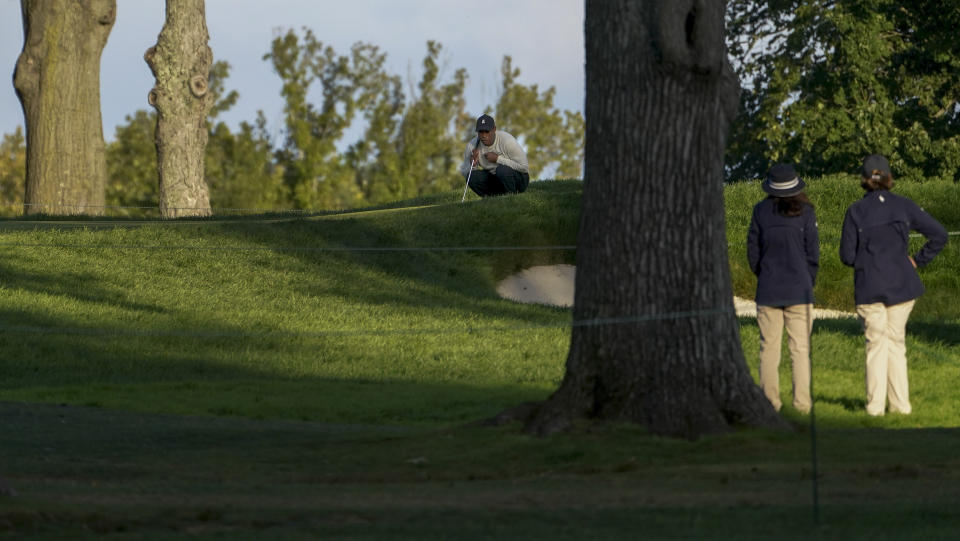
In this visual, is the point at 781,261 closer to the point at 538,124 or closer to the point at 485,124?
the point at 485,124

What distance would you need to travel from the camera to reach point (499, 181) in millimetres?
22359

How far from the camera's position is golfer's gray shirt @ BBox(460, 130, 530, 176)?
69.5 feet

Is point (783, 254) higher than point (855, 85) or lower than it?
lower

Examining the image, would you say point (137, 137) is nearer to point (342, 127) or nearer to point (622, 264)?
point (342, 127)

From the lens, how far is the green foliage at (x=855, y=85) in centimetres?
3300

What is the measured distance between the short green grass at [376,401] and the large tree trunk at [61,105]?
453 centimetres

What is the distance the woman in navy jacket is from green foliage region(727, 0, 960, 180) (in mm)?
22299

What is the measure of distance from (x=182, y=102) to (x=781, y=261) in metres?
17.1

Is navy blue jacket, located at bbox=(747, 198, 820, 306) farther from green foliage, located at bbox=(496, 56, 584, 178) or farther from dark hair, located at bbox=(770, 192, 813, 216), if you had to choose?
green foliage, located at bbox=(496, 56, 584, 178)

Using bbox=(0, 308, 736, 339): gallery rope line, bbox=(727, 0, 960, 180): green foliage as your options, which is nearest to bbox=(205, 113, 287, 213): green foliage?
bbox=(727, 0, 960, 180): green foliage

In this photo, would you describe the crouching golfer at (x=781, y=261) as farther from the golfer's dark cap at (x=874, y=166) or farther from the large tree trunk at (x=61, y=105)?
the large tree trunk at (x=61, y=105)

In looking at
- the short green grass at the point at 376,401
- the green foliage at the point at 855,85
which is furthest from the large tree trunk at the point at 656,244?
the green foliage at the point at 855,85

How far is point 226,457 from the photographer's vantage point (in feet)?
28.6

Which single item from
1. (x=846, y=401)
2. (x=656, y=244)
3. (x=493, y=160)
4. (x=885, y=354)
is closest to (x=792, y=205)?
(x=885, y=354)
